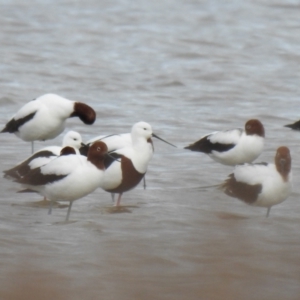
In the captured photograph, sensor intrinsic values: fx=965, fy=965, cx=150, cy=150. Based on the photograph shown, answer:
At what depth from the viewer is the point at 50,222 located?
27.0 feet

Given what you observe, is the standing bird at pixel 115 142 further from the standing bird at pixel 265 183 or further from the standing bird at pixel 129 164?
the standing bird at pixel 265 183

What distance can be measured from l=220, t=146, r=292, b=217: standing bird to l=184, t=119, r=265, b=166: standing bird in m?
1.25

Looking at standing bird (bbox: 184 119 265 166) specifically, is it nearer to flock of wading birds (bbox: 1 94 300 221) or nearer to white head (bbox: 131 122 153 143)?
flock of wading birds (bbox: 1 94 300 221)

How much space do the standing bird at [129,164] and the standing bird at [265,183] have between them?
91 centimetres

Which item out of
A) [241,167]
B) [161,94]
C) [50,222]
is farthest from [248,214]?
[161,94]

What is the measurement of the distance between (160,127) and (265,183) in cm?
433

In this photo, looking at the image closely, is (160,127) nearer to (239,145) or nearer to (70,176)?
(239,145)

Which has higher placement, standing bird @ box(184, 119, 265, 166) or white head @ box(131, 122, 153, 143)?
white head @ box(131, 122, 153, 143)

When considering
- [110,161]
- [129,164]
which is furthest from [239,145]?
[110,161]

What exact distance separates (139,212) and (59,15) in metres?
14.0

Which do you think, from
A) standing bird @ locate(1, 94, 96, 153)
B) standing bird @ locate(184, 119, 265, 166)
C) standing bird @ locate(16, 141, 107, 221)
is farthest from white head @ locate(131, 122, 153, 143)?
standing bird @ locate(1, 94, 96, 153)

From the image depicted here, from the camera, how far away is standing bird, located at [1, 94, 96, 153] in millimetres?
10914

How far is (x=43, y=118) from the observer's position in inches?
429

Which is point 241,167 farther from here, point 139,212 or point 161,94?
point 161,94
